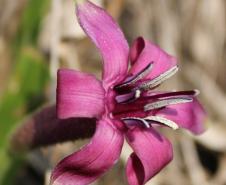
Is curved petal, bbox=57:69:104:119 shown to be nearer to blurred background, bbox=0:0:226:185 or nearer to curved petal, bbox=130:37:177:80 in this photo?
curved petal, bbox=130:37:177:80

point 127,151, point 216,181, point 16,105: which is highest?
point 16,105

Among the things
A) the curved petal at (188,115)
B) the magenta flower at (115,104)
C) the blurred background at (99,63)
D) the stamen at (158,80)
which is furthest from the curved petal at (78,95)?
the blurred background at (99,63)

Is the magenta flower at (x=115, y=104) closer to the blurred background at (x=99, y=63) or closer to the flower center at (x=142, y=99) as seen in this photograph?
the flower center at (x=142, y=99)

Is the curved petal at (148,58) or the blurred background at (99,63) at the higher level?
the curved petal at (148,58)

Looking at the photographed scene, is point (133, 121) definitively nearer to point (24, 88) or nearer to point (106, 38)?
point (106, 38)

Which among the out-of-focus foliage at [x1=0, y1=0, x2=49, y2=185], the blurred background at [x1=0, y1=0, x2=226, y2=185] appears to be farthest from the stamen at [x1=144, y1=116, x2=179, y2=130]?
the out-of-focus foliage at [x1=0, y1=0, x2=49, y2=185]

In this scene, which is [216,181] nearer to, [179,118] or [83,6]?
[179,118]

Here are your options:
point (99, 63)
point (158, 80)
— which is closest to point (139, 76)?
point (158, 80)

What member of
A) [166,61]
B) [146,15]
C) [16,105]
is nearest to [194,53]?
[146,15]
